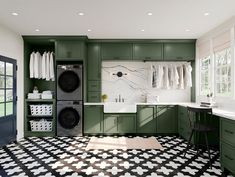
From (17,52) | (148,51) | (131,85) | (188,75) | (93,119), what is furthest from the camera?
(131,85)

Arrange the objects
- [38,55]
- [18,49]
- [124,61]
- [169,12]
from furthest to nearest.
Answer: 1. [124,61]
2. [38,55]
3. [18,49]
4. [169,12]

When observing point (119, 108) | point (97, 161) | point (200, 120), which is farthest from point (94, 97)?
point (200, 120)

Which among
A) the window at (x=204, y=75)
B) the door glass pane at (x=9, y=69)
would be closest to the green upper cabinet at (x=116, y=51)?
the window at (x=204, y=75)

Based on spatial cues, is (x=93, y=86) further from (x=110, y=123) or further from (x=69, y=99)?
(x=110, y=123)

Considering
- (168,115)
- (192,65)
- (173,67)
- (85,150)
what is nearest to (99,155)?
(85,150)

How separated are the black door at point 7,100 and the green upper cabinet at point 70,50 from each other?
1.10 metres

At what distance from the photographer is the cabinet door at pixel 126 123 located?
5258 millimetres

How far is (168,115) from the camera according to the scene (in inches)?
207

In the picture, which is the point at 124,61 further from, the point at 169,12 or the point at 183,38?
the point at 169,12

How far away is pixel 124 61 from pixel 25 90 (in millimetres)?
2792

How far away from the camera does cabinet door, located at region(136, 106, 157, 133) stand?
17.3 feet

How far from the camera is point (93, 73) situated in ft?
18.2

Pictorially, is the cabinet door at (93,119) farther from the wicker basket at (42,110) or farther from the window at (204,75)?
the window at (204,75)

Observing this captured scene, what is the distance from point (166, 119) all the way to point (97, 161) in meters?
2.51
